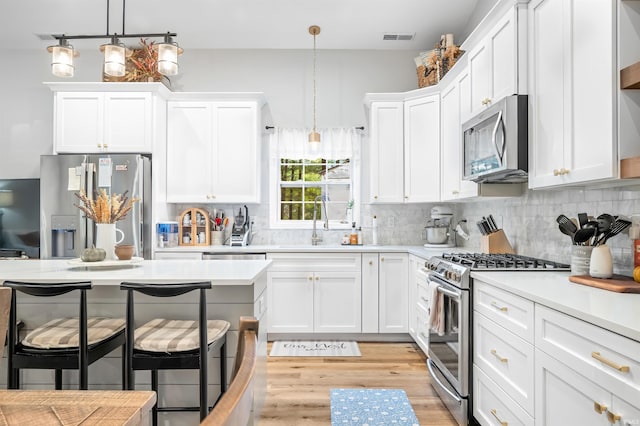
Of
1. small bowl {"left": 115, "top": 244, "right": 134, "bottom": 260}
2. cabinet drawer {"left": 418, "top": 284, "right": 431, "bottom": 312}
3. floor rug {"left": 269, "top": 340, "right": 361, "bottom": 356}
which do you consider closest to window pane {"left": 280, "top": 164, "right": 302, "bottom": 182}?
floor rug {"left": 269, "top": 340, "right": 361, "bottom": 356}

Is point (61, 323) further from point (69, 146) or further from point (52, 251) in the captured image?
point (69, 146)

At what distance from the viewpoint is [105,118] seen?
4.07 m

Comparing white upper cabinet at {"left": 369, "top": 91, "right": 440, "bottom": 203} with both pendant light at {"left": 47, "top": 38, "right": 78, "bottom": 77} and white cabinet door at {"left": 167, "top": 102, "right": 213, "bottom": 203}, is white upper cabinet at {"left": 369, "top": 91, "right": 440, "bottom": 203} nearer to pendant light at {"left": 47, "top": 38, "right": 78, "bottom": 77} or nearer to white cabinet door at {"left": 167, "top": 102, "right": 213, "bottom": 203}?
white cabinet door at {"left": 167, "top": 102, "right": 213, "bottom": 203}

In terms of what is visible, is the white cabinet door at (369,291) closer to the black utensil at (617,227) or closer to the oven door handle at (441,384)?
the oven door handle at (441,384)

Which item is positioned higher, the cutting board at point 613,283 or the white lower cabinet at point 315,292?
the cutting board at point 613,283

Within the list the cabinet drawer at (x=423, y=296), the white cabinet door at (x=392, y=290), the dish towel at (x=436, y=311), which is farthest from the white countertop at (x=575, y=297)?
the white cabinet door at (x=392, y=290)

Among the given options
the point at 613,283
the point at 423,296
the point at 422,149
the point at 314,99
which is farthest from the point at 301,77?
the point at 613,283

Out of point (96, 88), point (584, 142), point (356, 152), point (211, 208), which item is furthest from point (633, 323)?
point (96, 88)

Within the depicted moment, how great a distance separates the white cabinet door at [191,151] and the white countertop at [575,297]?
9.82ft

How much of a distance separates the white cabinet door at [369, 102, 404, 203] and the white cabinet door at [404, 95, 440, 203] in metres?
0.06

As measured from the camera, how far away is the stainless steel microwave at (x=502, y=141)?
2.42 metres

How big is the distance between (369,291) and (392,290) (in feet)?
0.75

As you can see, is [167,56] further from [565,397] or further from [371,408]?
[565,397]

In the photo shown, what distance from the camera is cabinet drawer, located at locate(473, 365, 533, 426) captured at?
186 cm
